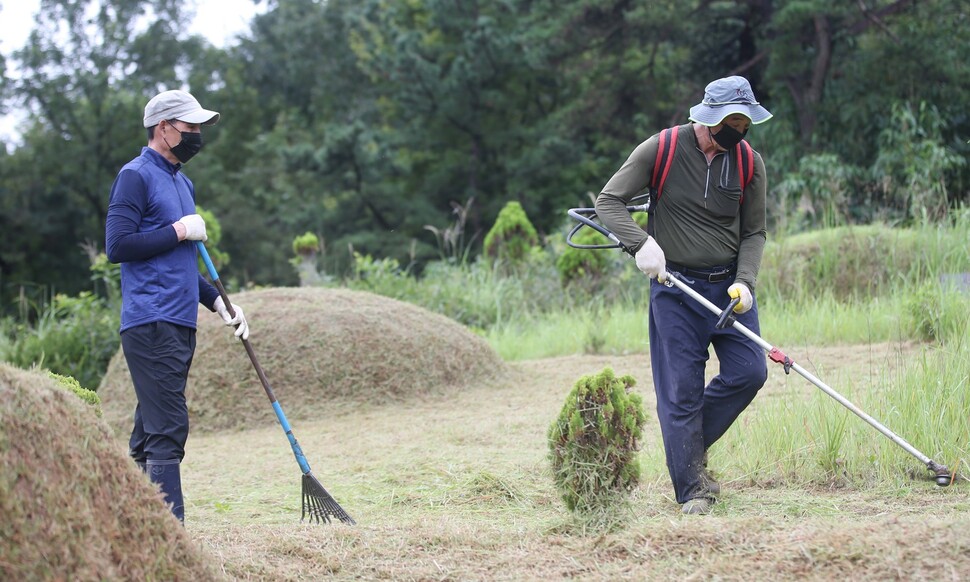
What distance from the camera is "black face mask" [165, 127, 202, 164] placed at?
4672 millimetres

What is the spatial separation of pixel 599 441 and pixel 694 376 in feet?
2.74

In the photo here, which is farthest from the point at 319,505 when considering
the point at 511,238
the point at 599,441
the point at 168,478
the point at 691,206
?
the point at 511,238

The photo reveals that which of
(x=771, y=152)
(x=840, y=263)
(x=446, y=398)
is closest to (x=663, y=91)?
(x=771, y=152)

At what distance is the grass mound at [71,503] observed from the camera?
2781 mm

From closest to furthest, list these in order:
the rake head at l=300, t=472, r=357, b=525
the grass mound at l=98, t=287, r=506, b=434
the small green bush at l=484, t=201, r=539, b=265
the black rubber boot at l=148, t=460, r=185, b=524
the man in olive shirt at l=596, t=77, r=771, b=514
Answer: the black rubber boot at l=148, t=460, r=185, b=524 < the man in olive shirt at l=596, t=77, r=771, b=514 < the rake head at l=300, t=472, r=357, b=525 < the grass mound at l=98, t=287, r=506, b=434 < the small green bush at l=484, t=201, r=539, b=265

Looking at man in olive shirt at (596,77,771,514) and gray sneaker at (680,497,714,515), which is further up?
man in olive shirt at (596,77,771,514)

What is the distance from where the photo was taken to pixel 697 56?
83.1ft

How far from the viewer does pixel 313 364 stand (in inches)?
337

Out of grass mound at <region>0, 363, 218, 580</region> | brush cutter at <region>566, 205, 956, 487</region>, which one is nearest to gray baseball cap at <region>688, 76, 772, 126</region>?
brush cutter at <region>566, 205, 956, 487</region>

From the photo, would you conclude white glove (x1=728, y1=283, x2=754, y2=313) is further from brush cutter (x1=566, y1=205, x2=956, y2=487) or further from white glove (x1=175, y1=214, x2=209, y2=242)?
white glove (x1=175, y1=214, x2=209, y2=242)

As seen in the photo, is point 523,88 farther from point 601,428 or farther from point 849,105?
point 601,428

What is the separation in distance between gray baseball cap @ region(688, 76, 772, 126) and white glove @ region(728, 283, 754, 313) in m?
0.71

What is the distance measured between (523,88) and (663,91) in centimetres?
601

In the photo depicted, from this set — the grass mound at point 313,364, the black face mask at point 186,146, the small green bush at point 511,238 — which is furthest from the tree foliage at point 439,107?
the black face mask at point 186,146
